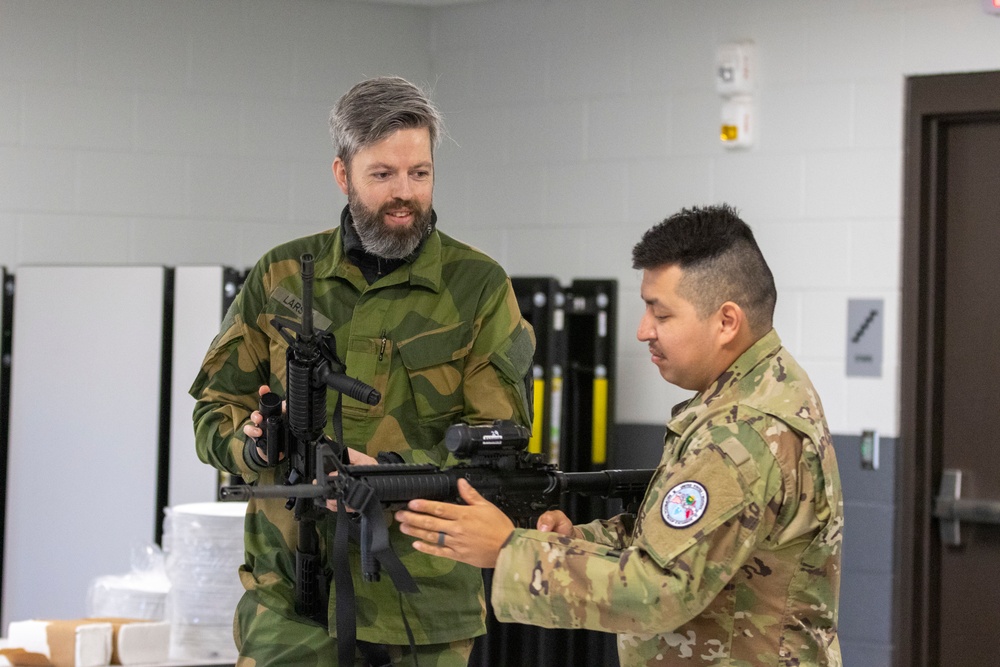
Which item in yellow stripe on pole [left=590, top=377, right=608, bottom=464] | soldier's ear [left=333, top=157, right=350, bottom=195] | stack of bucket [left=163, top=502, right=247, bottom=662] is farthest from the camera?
yellow stripe on pole [left=590, top=377, right=608, bottom=464]

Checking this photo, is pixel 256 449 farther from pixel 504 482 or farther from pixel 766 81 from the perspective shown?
pixel 766 81

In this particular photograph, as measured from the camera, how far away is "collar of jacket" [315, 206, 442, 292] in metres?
2.25

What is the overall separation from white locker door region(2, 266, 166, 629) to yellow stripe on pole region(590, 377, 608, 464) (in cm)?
141

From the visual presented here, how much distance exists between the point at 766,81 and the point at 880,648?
74.2 inches

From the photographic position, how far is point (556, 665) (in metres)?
4.05

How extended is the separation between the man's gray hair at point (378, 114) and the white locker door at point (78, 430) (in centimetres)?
186

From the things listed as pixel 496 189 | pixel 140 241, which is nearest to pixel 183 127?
pixel 140 241

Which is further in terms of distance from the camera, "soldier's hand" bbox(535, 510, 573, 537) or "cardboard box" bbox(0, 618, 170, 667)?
"cardboard box" bbox(0, 618, 170, 667)

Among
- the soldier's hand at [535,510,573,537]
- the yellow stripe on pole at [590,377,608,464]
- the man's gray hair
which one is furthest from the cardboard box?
the soldier's hand at [535,510,573,537]

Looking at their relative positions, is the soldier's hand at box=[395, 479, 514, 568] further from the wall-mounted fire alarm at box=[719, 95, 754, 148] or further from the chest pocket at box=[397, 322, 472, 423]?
the wall-mounted fire alarm at box=[719, 95, 754, 148]

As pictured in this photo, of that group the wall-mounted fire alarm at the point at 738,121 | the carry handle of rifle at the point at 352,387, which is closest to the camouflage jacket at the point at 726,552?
the carry handle of rifle at the point at 352,387

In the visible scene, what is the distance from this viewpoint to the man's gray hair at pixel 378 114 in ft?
7.22

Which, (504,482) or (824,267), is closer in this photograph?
(504,482)

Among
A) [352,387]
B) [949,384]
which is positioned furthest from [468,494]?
[949,384]
